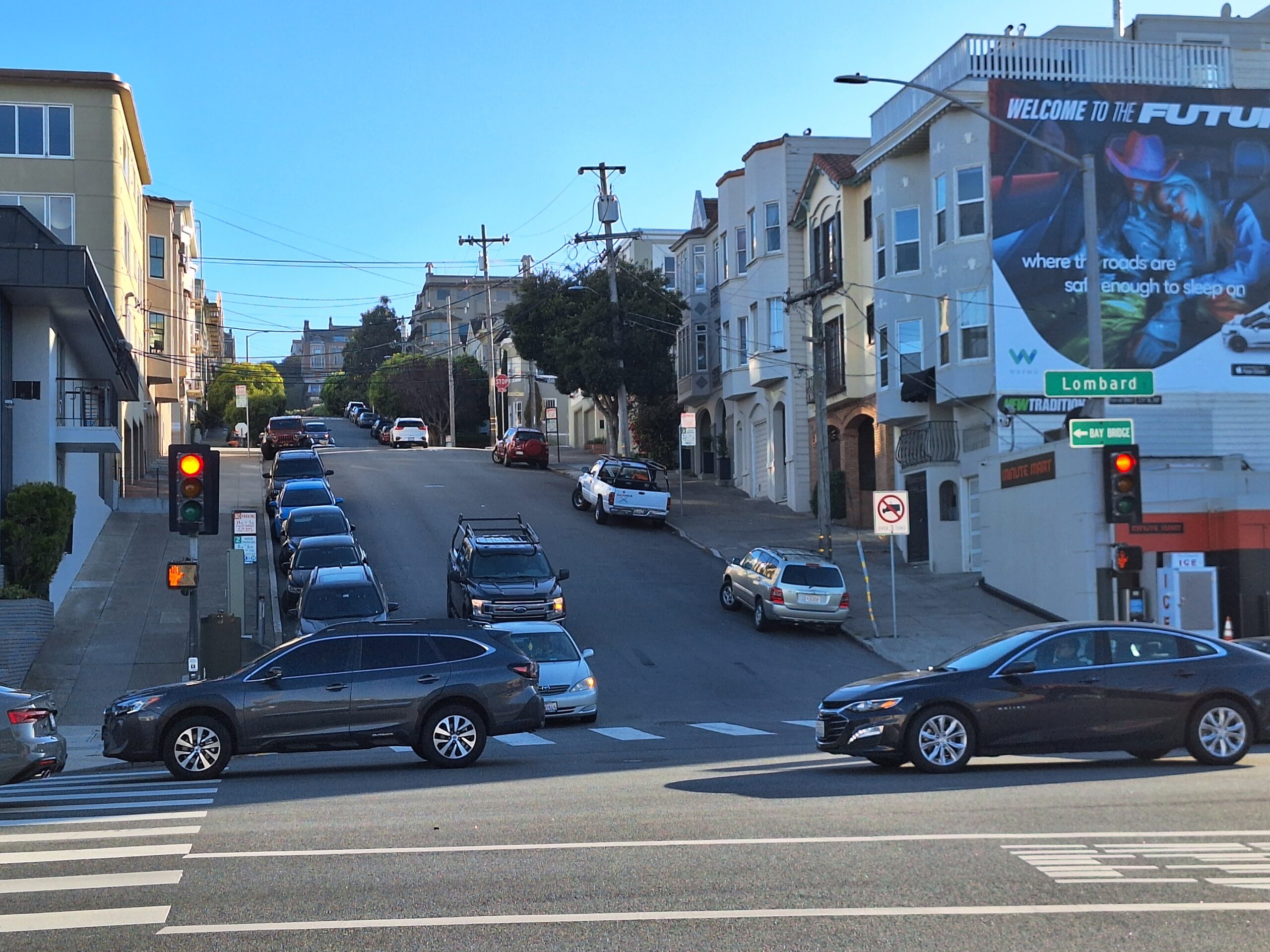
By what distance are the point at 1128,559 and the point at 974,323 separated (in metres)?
17.5

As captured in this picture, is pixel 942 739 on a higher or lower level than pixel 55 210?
lower

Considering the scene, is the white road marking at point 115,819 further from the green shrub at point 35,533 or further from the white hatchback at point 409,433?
the white hatchback at point 409,433

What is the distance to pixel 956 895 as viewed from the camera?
7.82 meters

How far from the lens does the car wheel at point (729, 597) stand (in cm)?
3238

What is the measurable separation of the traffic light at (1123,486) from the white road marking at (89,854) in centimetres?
1400

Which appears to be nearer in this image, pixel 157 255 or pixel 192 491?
pixel 192 491

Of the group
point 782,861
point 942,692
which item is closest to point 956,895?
point 782,861

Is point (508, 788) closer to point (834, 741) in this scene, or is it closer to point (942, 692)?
point (834, 741)

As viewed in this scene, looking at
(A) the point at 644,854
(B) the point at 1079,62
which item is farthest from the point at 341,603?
(B) the point at 1079,62

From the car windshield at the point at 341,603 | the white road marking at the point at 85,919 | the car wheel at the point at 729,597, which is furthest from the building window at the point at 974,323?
the white road marking at the point at 85,919

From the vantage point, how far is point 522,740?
62.3 ft

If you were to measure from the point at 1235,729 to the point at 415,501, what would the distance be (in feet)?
117

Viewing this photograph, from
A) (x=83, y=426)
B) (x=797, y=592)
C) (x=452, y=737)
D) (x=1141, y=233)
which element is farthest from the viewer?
(x=1141, y=233)

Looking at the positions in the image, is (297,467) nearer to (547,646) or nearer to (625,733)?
(547,646)
